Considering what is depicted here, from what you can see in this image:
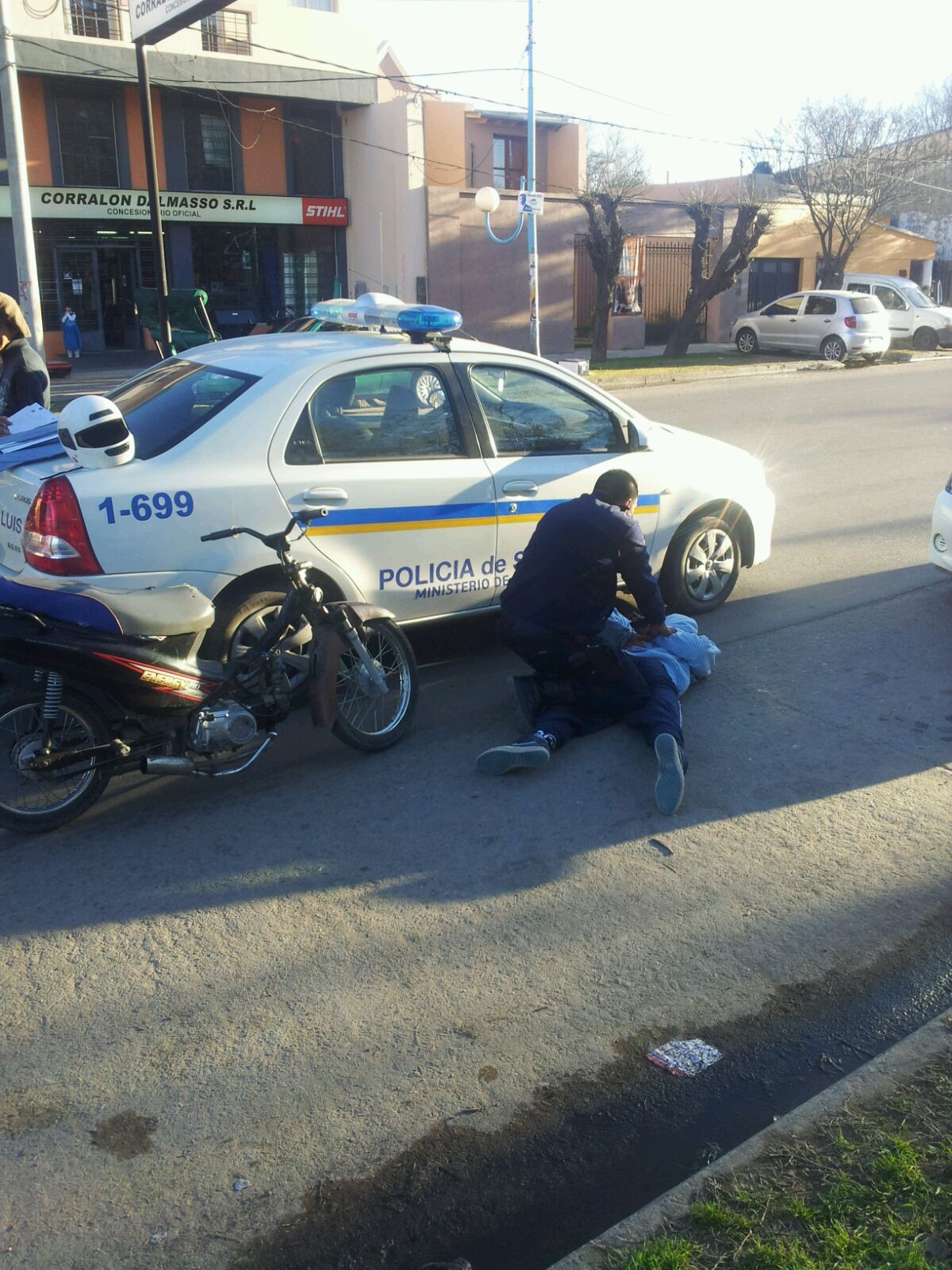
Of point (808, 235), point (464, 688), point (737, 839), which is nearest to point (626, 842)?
point (737, 839)

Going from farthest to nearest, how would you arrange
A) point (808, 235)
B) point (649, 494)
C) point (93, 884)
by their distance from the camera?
point (808, 235)
point (649, 494)
point (93, 884)

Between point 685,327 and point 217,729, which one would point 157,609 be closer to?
point 217,729

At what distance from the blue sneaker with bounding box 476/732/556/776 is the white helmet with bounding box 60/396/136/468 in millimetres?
2031

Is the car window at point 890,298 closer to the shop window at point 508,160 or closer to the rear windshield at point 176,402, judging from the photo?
the shop window at point 508,160

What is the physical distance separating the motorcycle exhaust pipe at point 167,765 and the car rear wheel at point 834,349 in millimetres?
26388

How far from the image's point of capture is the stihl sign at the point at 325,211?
30828mm

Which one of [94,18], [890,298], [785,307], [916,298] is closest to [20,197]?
[94,18]

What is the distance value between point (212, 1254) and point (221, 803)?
7.95 ft

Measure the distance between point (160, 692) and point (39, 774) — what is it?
21.4 inches

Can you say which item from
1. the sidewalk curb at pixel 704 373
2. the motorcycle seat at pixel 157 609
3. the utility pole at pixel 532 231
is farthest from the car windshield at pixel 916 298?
the motorcycle seat at pixel 157 609

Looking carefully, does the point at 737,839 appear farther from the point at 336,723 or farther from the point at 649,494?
the point at 649,494

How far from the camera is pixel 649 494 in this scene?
680cm

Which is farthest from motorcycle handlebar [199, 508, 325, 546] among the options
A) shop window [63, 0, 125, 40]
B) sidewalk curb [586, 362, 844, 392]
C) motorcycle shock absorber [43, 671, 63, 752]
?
shop window [63, 0, 125, 40]

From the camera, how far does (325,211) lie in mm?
31094
